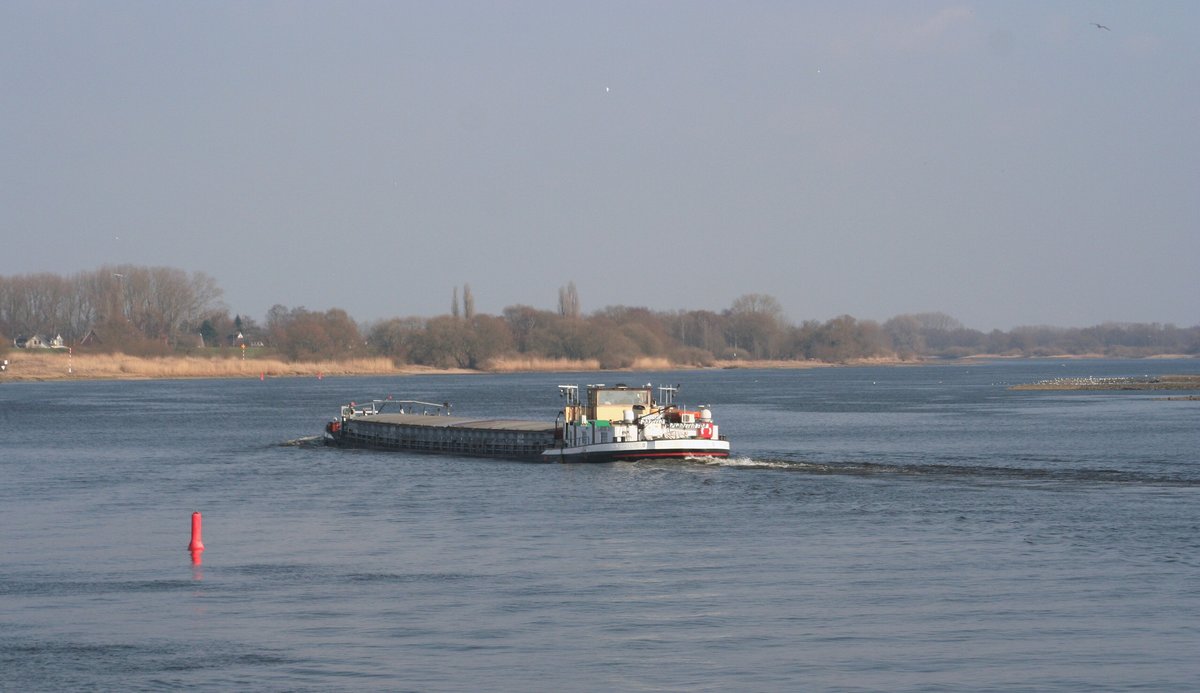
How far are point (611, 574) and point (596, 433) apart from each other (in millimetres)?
29505

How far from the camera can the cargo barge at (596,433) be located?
6016 centimetres

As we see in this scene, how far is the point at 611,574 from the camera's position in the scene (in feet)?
106

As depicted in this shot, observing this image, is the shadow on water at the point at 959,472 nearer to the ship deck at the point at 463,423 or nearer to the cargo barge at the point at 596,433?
the cargo barge at the point at 596,433

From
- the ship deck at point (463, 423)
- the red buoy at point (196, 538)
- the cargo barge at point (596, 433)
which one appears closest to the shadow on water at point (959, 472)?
the cargo barge at point (596, 433)

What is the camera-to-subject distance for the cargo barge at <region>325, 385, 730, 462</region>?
197 feet

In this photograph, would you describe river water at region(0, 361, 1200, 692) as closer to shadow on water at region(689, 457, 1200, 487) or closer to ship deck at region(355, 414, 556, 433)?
shadow on water at region(689, 457, 1200, 487)

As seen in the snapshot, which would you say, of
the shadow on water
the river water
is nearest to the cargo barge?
the river water

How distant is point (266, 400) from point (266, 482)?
328 feet

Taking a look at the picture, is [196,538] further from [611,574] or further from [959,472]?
[959,472]

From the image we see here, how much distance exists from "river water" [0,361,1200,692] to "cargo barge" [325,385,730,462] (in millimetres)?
1127

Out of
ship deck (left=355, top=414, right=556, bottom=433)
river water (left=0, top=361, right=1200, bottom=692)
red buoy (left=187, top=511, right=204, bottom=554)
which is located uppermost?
ship deck (left=355, top=414, right=556, bottom=433)

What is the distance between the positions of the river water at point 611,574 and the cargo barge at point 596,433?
3.70 ft

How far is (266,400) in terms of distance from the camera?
154m

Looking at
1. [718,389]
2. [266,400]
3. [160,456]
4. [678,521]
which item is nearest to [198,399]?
[266,400]
